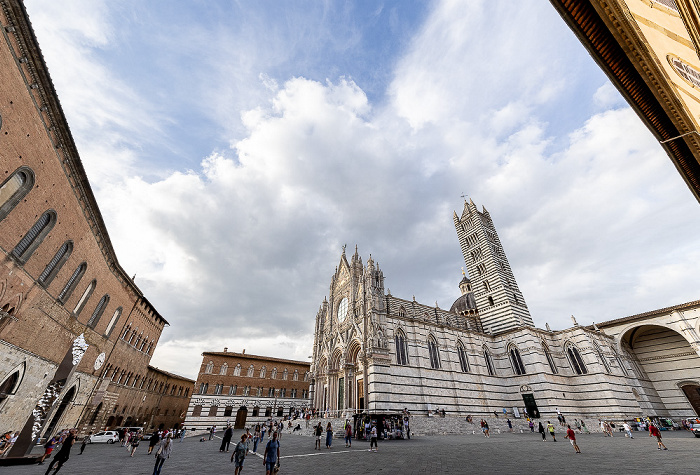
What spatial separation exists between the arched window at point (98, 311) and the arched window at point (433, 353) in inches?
1074

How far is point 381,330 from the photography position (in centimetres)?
2508

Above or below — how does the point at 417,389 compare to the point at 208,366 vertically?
below

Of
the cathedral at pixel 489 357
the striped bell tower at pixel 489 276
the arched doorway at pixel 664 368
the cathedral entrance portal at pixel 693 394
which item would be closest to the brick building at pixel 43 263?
the cathedral at pixel 489 357

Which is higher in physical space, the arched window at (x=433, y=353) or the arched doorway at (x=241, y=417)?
the arched window at (x=433, y=353)

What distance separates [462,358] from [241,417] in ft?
91.8

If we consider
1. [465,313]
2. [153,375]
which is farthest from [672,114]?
[153,375]

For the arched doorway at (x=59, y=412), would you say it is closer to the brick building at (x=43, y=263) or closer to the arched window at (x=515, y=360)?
the brick building at (x=43, y=263)

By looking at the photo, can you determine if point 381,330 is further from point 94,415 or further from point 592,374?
point 94,415

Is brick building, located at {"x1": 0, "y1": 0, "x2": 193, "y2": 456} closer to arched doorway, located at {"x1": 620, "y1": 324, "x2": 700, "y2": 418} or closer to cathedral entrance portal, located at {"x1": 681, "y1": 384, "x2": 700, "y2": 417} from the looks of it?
arched doorway, located at {"x1": 620, "y1": 324, "x2": 700, "y2": 418}

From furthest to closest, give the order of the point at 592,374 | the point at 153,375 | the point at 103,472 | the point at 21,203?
the point at 153,375
the point at 592,374
the point at 21,203
the point at 103,472

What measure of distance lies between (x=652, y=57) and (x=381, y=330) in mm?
23656

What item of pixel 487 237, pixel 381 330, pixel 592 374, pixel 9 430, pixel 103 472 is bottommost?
pixel 103 472

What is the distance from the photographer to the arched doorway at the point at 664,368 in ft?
104

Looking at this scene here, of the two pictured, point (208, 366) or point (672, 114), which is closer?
point (672, 114)
